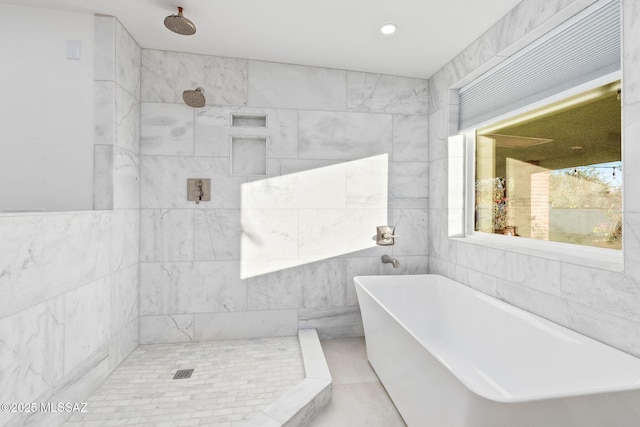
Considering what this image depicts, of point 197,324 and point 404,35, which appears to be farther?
point 197,324

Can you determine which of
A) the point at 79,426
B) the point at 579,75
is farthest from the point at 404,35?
the point at 79,426

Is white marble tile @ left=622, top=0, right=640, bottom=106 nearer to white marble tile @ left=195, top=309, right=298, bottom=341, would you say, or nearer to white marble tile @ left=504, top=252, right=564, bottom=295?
white marble tile @ left=504, top=252, right=564, bottom=295

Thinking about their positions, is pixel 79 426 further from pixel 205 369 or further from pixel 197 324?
pixel 197 324

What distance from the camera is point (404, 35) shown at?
2299 millimetres

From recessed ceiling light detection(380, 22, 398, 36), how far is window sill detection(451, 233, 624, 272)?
1.71 meters

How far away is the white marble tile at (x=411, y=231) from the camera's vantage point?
2965 millimetres

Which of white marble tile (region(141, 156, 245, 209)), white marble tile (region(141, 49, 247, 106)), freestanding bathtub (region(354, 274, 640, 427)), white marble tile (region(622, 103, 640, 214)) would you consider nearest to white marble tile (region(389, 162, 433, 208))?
freestanding bathtub (region(354, 274, 640, 427))

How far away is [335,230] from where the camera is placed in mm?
2830

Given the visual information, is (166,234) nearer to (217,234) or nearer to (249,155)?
(217,234)

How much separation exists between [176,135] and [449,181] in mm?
2373

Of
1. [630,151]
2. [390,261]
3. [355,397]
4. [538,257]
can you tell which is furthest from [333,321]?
[630,151]

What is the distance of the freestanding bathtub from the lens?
1.02m

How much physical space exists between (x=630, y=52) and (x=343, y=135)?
1.87 meters

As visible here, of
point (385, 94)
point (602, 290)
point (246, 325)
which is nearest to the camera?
point (602, 290)
